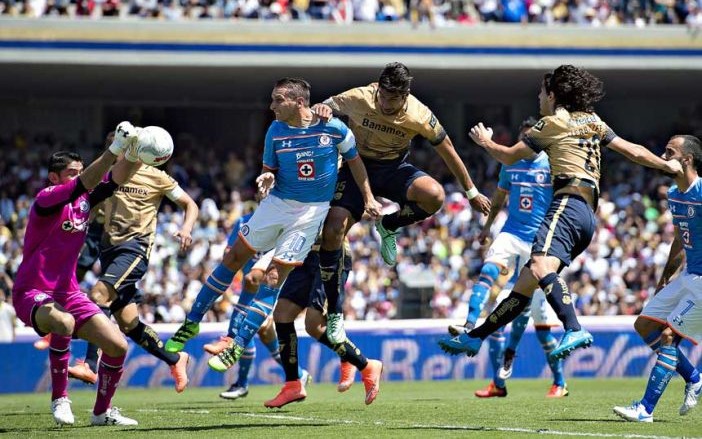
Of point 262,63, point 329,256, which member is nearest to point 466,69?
point 262,63

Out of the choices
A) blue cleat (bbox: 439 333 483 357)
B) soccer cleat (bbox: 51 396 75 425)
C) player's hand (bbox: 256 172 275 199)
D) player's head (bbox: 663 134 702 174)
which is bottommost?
soccer cleat (bbox: 51 396 75 425)

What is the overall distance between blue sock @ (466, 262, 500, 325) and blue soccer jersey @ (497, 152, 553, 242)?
52 centimetres

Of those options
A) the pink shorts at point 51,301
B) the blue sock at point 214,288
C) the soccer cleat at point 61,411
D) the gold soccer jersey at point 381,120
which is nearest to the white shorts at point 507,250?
the gold soccer jersey at point 381,120

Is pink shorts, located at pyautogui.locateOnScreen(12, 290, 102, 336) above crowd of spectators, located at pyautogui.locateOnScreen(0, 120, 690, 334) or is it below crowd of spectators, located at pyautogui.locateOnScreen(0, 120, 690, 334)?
above

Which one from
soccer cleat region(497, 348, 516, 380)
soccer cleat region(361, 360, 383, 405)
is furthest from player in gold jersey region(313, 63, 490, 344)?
soccer cleat region(497, 348, 516, 380)

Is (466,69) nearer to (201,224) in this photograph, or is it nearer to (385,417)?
(201,224)

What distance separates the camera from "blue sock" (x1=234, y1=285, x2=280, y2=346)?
10789 millimetres

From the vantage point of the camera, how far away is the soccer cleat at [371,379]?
11414 millimetres

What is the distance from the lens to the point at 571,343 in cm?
1013

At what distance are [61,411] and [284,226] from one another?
2.53m

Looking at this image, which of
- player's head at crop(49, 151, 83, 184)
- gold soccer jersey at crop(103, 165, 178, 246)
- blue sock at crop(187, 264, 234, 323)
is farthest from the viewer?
gold soccer jersey at crop(103, 165, 178, 246)

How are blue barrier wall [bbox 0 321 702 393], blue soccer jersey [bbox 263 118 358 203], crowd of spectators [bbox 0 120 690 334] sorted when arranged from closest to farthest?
blue soccer jersey [bbox 263 118 358 203]
blue barrier wall [bbox 0 321 702 393]
crowd of spectators [bbox 0 120 690 334]

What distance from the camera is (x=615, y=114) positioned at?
111 ft

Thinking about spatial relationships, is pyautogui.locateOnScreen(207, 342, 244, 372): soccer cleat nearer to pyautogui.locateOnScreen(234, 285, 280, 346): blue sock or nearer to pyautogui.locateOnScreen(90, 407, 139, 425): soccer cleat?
pyautogui.locateOnScreen(234, 285, 280, 346): blue sock
